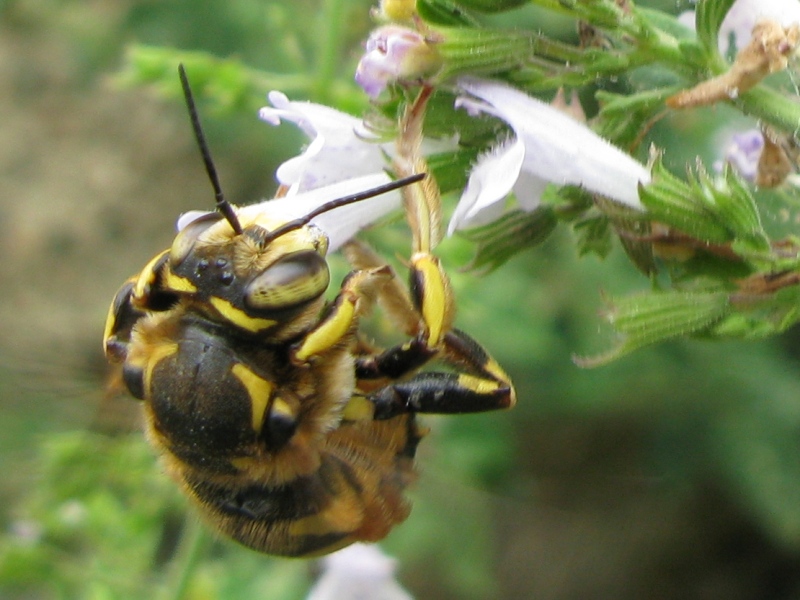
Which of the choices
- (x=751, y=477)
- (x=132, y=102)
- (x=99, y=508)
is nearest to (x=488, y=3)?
(x=99, y=508)

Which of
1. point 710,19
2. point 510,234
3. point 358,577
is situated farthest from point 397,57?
point 358,577

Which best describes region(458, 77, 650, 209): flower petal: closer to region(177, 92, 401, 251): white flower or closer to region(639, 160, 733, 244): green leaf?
region(639, 160, 733, 244): green leaf

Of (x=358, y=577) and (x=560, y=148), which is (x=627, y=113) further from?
(x=358, y=577)

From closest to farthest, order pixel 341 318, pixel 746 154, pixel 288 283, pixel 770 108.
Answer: pixel 288 283, pixel 341 318, pixel 770 108, pixel 746 154

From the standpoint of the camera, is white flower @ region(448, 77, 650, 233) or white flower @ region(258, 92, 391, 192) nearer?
white flower @ region(448, 77, 650, 233)

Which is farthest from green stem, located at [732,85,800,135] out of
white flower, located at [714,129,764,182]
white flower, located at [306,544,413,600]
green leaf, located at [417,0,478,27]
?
white flower, located at [306,544,413,600]

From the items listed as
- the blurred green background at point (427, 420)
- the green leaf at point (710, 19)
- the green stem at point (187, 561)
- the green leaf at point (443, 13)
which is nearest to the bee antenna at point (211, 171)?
the green leaf at point (443, 13)

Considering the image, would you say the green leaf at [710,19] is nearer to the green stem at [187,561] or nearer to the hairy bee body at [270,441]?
the hairy bee body at [270,441]

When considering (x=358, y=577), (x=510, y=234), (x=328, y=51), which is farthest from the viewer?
(x=328, y=51)
